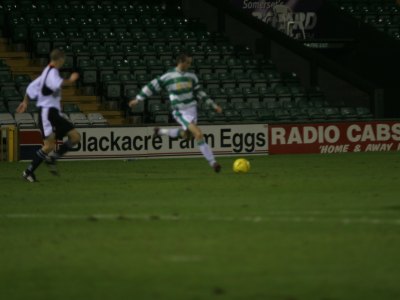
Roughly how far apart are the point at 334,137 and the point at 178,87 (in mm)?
11874

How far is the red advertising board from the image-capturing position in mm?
35375

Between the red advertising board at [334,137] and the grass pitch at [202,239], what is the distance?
39.9 ft

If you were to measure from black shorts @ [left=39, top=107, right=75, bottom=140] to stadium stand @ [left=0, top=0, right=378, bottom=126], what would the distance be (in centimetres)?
1071

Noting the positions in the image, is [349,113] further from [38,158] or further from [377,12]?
[38,158]

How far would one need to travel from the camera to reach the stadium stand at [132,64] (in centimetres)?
3725

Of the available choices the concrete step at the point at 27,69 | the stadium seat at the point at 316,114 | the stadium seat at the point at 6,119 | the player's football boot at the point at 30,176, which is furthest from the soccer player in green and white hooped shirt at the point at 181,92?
the concrete step at the point at 27,69

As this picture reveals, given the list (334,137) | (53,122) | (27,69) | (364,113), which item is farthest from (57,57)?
(364,113)

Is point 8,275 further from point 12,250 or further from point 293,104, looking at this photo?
point 293,104

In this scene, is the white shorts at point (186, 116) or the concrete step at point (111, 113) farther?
the concrete step at point (111, 113)

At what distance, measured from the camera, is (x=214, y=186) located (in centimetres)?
2114

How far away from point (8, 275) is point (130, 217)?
480 centimetres

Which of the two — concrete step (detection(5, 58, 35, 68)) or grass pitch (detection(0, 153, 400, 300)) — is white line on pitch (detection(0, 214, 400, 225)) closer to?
grass pitch (detection(0, 153, 400, 300))

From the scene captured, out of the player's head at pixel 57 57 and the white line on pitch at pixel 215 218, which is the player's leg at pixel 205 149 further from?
the white line on pitch at pixel 215 218

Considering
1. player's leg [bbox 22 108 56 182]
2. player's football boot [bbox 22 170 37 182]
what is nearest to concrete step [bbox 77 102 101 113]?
player's leg [bbox 22 108 56 182]
